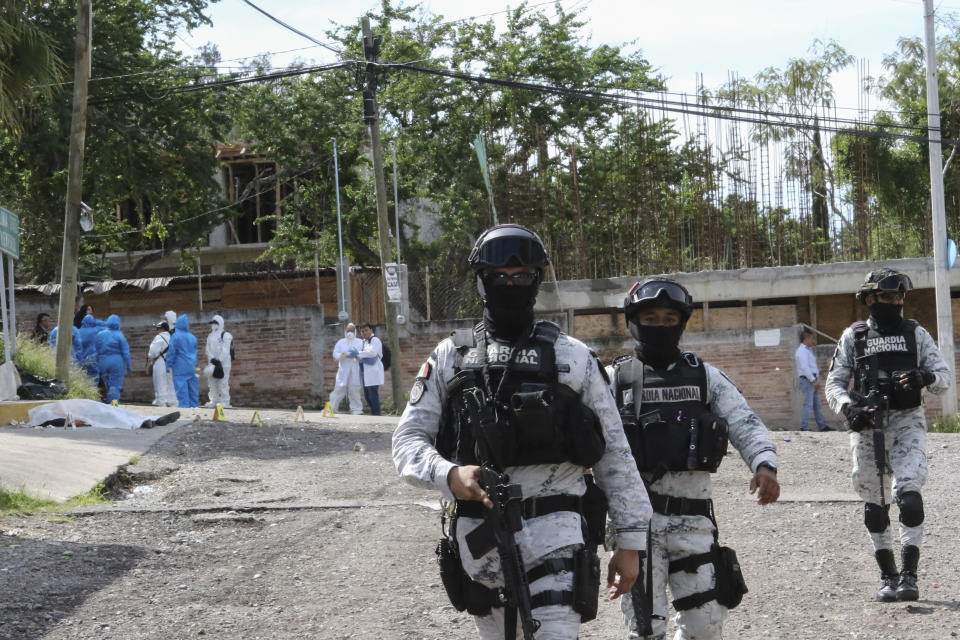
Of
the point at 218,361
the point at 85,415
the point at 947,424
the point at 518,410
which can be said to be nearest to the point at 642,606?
the point at 518,410

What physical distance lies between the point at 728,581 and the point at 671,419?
27.8 inches

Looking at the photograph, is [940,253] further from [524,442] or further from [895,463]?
[524,442]

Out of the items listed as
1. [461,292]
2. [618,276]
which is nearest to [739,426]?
[618,276]

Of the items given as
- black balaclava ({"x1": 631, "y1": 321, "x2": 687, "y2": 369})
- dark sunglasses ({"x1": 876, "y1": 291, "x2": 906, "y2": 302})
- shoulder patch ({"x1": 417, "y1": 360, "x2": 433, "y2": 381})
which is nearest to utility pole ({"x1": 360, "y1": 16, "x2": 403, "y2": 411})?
dark sunglasses ({"x1": 876, "y1": 291, "x2": 906, "y2": 302})

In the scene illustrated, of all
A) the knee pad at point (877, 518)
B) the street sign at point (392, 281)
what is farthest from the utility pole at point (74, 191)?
the knee pad at point (877, 518)

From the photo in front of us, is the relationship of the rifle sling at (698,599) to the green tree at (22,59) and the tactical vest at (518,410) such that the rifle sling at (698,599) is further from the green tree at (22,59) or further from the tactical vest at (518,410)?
the green tree at (22,59)

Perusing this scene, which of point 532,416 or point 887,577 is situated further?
point 887,577

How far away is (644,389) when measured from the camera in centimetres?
488

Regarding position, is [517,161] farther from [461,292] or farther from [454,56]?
[454,56]

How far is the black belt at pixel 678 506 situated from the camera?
4.70 meters

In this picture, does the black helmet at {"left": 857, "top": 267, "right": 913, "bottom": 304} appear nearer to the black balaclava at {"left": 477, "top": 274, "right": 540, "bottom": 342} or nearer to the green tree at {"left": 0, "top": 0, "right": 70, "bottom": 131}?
the black balaclava at {"left": 477, "top": 274, "right": 540, "bottom": 342}

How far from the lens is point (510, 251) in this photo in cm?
363

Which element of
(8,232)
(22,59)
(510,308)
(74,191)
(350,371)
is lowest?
(350,371)

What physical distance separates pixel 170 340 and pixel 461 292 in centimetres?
723
